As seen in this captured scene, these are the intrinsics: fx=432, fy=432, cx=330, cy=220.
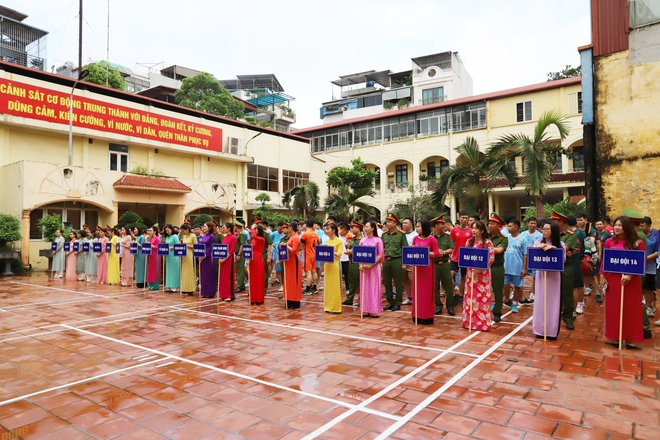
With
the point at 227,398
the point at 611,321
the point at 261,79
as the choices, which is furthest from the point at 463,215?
the point at 261,79

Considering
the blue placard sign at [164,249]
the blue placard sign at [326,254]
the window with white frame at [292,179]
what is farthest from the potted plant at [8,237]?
the window with white frame at [292,179]

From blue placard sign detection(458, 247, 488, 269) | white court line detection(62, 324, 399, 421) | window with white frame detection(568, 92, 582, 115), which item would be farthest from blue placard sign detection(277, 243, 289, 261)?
window with white frame detection(568, 92, 582, 115)

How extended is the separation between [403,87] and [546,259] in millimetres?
36573

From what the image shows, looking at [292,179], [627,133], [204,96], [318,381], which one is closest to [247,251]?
[318,381]

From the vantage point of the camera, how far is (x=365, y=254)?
6.77m

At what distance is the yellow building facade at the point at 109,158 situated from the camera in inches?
624

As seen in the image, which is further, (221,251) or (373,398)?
(221,251)

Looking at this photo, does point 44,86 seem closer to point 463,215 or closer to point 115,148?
point 115,148

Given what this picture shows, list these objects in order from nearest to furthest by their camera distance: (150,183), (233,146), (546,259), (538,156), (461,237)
A: (546,259), (461,237), (538,156), (150,183), (233,146)

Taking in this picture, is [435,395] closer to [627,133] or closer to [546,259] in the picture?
[546,259]

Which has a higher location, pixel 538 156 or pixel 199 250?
pixel 538 156

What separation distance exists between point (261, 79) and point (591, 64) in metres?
48.9

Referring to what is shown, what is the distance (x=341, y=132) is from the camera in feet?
Result: 108

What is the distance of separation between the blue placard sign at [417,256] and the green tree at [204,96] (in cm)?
3066
